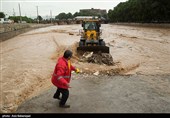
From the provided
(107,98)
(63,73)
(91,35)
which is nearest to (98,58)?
(91,35)

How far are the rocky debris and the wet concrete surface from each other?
125 inches

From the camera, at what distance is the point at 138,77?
12.8 m

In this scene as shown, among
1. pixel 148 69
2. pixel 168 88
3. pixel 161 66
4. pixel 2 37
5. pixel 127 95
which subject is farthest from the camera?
pixel 2 37

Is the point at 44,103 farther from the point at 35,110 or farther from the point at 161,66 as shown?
the point at 161,66

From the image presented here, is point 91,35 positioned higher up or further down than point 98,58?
higher up

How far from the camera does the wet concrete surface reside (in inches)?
323

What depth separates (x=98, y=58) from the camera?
16.0 metres

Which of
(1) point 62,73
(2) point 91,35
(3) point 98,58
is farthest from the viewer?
(2) point 91,35

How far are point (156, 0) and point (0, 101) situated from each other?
180 ft

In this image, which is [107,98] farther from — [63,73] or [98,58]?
[98,58]

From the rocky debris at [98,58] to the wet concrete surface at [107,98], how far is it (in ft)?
10.4

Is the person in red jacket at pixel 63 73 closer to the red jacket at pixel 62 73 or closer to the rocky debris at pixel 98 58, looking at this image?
the red jacket at pixel 62 73

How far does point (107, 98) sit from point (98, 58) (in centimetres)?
673

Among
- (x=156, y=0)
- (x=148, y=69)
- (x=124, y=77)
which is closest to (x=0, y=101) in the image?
(x=124, y=77)
